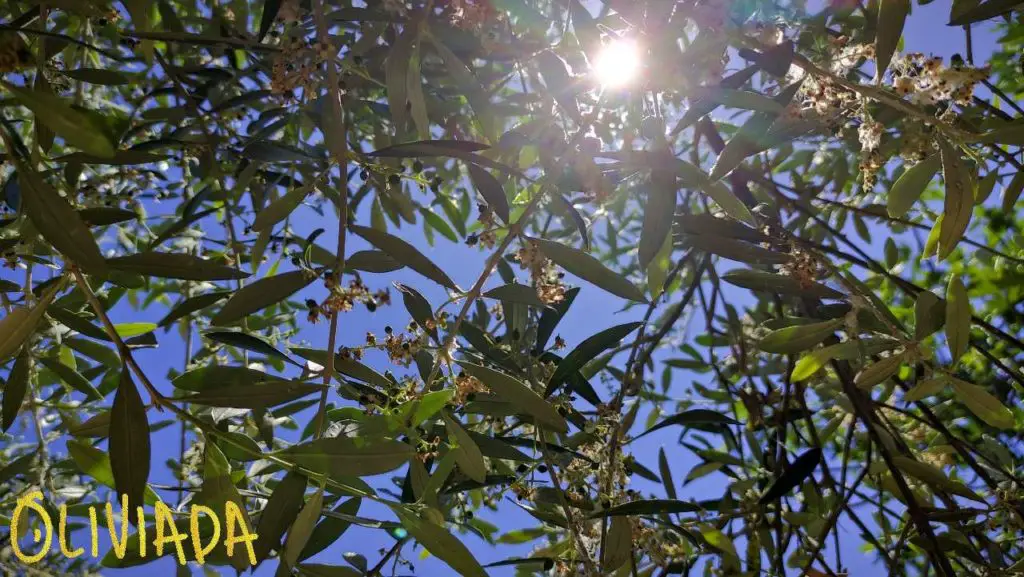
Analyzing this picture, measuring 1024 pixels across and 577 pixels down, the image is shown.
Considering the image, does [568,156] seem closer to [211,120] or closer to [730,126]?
[730,126]

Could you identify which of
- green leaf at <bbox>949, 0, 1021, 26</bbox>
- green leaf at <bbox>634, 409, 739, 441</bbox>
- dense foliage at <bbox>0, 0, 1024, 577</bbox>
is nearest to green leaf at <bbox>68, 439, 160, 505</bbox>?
dense foliage at <bbox>0, 0, 1024, 577</bbox>

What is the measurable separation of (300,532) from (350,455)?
96 millimetres

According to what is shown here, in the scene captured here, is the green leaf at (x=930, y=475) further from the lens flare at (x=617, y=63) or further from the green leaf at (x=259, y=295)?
the green leaf at (x=259, y=295)

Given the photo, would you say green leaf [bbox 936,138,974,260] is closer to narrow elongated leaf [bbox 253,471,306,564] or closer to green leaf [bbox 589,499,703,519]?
green leaf [bbox 589,499,703,519]

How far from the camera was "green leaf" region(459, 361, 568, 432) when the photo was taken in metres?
0.84

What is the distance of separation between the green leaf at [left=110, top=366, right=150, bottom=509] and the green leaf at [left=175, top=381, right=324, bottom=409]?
6 cm

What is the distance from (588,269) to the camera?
A: 898mm

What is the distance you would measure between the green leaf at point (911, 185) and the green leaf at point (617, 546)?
56cm

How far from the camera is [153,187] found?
1.88 metres

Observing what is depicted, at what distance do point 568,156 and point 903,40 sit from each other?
1.13 metres

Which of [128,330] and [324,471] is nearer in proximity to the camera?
[324,471]

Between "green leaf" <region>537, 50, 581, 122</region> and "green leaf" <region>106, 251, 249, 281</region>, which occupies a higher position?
"green leaf" <region>537, 50, 581, 122</region>

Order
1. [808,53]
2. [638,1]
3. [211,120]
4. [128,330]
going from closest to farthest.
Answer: [638,1]
[128,330]
[808,53]
[211,120]

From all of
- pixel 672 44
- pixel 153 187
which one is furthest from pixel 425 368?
pixel 153 187
